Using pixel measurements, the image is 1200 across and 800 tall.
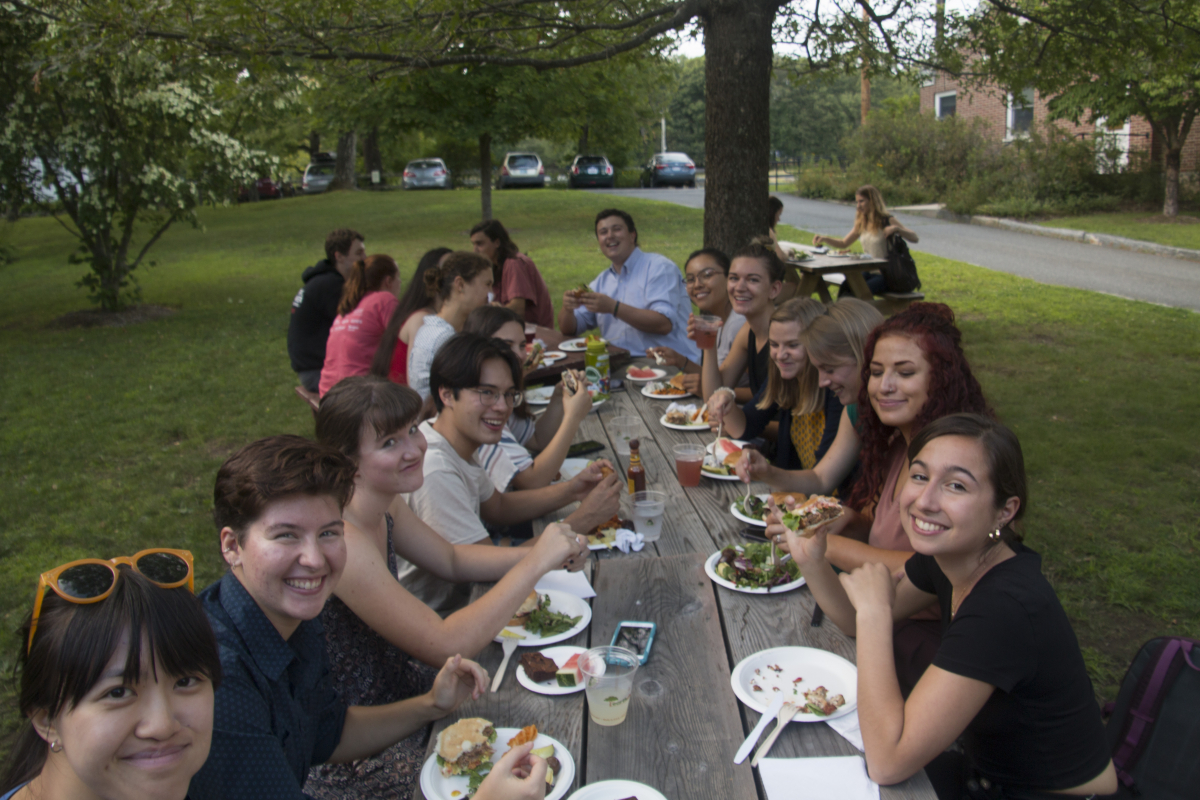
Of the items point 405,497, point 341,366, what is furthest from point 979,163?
point 405,497

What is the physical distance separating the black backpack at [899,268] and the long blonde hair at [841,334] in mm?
6467

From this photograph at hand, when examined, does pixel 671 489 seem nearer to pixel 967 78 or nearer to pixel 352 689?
pixel 352 689

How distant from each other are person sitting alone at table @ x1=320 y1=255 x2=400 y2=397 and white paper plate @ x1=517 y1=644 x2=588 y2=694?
12.9 ft

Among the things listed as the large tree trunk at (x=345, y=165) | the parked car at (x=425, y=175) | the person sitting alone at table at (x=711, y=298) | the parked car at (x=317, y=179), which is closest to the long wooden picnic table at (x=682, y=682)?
the person sitting alone at table at (x=711, y=298)

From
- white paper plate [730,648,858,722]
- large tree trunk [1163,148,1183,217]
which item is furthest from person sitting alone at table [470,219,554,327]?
large tree trunk [1163,148,1183,217]

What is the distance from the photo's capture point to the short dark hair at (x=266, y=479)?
179 cm

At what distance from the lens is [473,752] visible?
1.84 m

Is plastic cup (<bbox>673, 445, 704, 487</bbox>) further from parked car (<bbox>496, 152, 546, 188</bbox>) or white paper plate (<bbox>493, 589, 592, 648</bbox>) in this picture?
parked car (<bbox>496, 152, 546, 188</bbox>)

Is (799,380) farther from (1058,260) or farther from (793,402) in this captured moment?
(1058,260)

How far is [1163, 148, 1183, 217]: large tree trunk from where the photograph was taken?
52.6ft

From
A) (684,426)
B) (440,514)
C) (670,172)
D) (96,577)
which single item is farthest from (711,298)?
(670,172)

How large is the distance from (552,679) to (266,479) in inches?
35.1

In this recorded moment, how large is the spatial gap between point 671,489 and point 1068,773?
1790 millimetres

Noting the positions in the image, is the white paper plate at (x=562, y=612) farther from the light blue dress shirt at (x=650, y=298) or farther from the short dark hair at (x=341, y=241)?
the short dark hair at (x=341, y=241)
